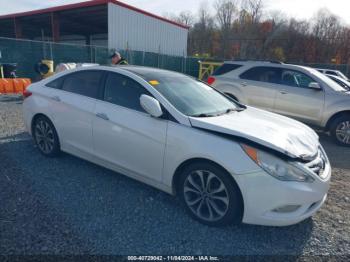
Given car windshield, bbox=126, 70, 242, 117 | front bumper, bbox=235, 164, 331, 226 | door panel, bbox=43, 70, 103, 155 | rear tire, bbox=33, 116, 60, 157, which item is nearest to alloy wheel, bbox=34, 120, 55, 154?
rear tire, bbox=33, 116, 60, 157

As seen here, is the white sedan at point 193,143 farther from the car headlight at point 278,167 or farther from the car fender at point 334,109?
the car fender at point 334,109

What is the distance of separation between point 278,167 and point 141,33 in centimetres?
2145

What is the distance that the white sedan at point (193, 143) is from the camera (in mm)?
2523

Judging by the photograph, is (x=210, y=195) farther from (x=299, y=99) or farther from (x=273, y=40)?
(x=273, y=40)

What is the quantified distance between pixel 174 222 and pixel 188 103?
53.4 inches

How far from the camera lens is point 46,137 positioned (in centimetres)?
432

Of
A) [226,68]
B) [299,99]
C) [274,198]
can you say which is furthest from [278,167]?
[226,68]

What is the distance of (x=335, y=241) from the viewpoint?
2727 mm

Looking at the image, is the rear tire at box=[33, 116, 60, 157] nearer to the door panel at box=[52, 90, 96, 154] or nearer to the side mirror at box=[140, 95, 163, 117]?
the door panel at box=[52, 90, 96, 154]

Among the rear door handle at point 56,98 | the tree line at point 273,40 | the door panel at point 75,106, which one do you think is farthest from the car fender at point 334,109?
the tree line at point 273,40

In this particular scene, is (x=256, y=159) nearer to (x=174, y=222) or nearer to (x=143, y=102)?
(x=174, y=222)

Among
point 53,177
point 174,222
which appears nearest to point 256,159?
point 174,222

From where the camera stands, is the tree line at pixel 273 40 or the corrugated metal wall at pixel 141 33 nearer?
the corrugated metal wall at pixel 141 33

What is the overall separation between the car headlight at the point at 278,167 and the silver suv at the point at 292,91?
441 centimetres
